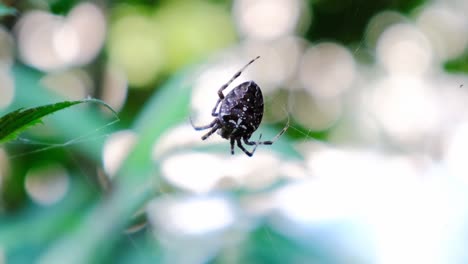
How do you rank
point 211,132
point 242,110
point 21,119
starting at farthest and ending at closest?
point 211,132 → point 242,110 → point 21,119

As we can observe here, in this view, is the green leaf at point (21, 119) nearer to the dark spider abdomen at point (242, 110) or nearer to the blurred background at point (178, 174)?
the blurred background at point (178, 174)

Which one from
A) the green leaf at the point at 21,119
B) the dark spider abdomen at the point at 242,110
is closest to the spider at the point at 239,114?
the dark spider abdomen at the point at 242,110

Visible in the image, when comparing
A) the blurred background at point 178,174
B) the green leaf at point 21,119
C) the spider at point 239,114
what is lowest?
the blurred background at point 178,174

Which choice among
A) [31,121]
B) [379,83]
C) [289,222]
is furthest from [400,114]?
[31,121]

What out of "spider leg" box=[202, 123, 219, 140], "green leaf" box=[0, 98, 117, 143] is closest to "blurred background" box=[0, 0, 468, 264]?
"spider leg" box=[202, 123, 219, 140]

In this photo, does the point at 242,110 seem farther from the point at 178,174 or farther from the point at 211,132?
the point at 178,174

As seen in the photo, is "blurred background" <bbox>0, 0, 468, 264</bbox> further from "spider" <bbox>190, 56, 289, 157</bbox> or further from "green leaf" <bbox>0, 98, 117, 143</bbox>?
"green leaf" <bbox>0, 98, 117, 143</bbox>

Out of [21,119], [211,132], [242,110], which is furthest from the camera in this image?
[211,132]

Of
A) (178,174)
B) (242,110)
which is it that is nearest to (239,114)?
(242,110)
